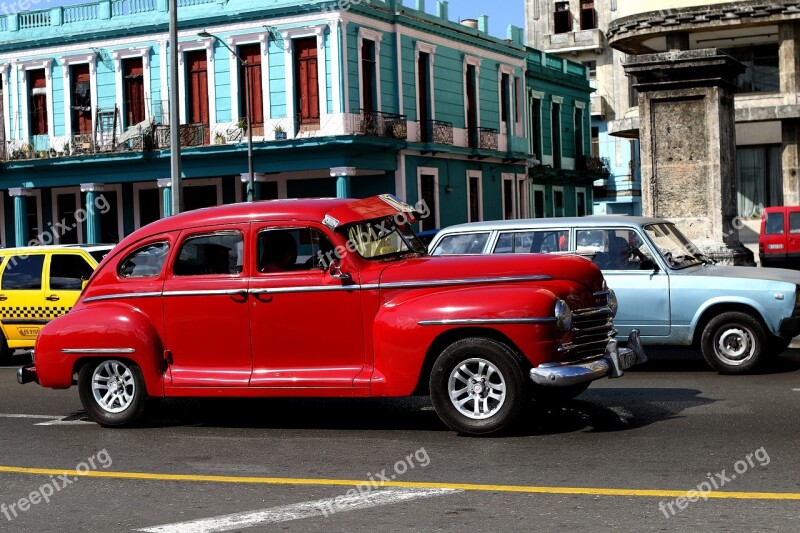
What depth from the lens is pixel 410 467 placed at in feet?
27.0

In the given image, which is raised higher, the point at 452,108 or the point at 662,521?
the point at 452,108

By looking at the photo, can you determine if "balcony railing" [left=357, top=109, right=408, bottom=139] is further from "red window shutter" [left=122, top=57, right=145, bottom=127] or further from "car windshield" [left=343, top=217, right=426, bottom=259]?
"car windshield" [left=343, top=217, right=426, bottom=259]

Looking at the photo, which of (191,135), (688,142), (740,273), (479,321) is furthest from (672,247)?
(191,135)

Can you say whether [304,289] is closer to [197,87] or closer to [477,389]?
[477,389]

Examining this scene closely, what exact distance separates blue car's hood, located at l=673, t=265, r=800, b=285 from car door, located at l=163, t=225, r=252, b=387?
17.2 ft

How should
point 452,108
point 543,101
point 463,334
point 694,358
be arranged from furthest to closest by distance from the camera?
point 543,101 < point 452,108 < point 694,358 < point 463,334

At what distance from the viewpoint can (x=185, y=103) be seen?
39.8 meters

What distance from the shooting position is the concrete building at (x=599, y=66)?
6681 centimetres

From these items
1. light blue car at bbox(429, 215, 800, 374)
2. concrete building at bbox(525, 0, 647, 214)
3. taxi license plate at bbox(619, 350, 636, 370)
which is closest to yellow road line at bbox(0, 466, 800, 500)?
taxi license plate at bbox(619, 350, 636, 370)

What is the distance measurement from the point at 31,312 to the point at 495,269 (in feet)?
31.8

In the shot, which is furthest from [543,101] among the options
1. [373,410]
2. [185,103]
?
[373,410]

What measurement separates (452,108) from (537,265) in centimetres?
3477

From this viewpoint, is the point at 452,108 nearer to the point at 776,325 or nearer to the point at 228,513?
the point at 776,325

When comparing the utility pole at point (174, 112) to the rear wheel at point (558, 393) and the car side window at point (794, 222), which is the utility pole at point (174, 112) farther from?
the car side window at point (794, 222)
